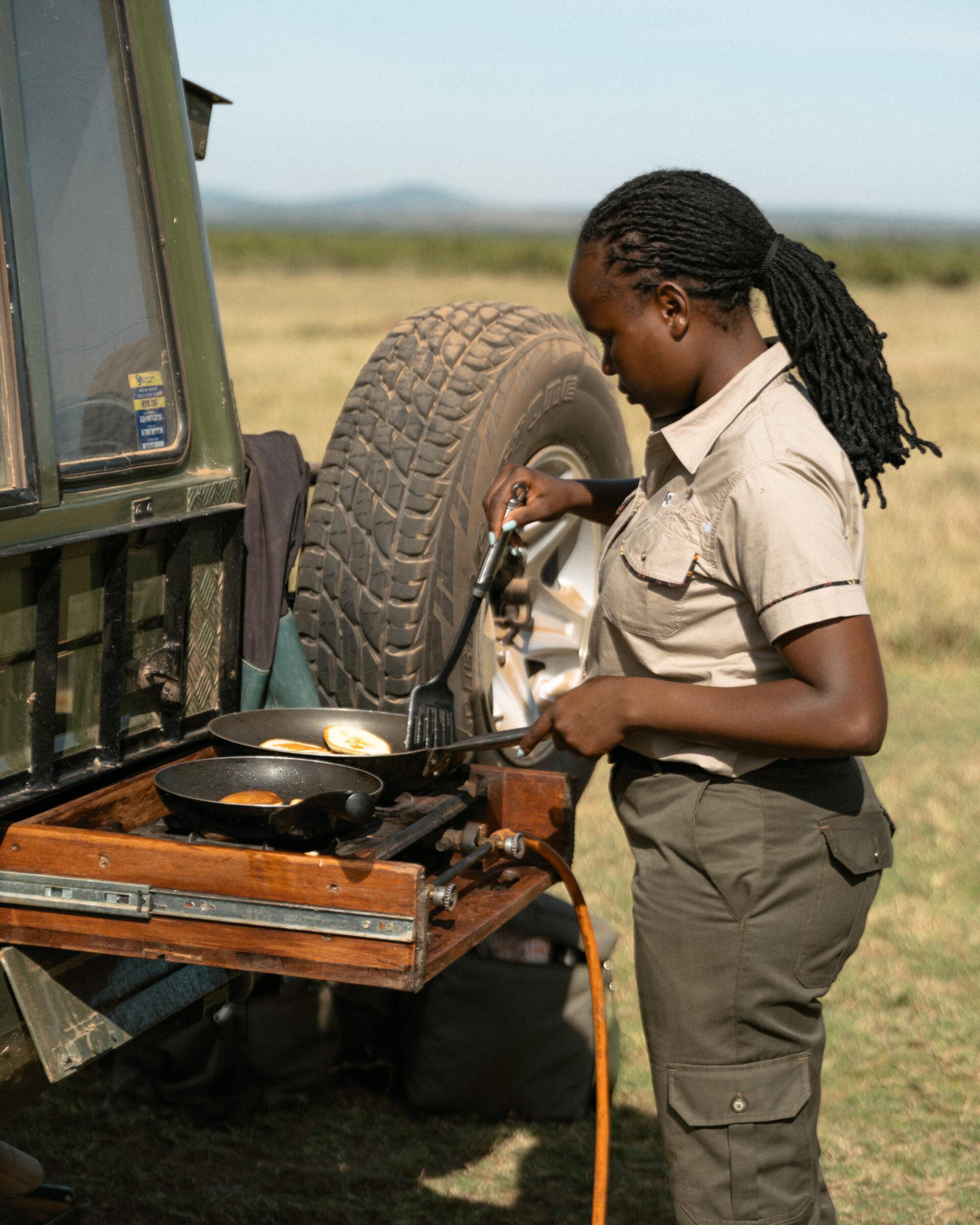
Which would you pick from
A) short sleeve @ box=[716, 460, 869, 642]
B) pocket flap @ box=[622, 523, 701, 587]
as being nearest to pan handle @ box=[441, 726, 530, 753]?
pocket flap @ box=[622, 523, 701, 587]

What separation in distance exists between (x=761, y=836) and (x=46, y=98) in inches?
64.5

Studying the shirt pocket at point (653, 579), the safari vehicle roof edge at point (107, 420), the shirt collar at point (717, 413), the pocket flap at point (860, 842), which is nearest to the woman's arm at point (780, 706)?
the shirt pocket at point (653, 579)

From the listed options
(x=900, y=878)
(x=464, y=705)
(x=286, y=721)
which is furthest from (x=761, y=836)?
(x=900, y=878)

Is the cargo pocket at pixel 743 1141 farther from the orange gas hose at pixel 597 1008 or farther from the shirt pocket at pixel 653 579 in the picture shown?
the shirt pocket at pixel 653 579

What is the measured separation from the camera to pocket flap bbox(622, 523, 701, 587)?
230 centimetres

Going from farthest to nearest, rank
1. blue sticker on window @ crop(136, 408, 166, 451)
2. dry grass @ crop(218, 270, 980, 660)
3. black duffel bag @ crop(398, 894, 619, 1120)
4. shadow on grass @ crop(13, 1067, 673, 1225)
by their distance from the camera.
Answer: dry grass @ crop(218, 270, 980, 660)
black duffel bag @ crop(398, 894, 619, 1120)
shadow on grass @ crop(13, 1067, 673, 1225)
blue sticker on window @ crop(136, 408, 166, 451)

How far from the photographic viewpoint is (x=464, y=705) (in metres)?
3.53

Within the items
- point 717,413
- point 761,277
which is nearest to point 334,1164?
point 717,413

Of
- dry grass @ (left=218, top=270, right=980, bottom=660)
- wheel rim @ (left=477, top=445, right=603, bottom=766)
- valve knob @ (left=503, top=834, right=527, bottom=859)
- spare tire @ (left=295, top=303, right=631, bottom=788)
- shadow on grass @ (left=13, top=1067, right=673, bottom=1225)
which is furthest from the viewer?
dry grass @ (left=218, top=270, right=980, bottom=660)

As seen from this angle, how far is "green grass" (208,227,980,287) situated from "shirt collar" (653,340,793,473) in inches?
1900

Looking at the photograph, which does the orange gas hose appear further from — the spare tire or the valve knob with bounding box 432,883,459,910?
the spare tire

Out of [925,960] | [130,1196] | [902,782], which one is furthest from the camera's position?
[902,782]

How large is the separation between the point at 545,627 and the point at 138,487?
5.55ft

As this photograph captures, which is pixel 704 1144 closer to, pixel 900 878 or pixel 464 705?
pixel 464 705
